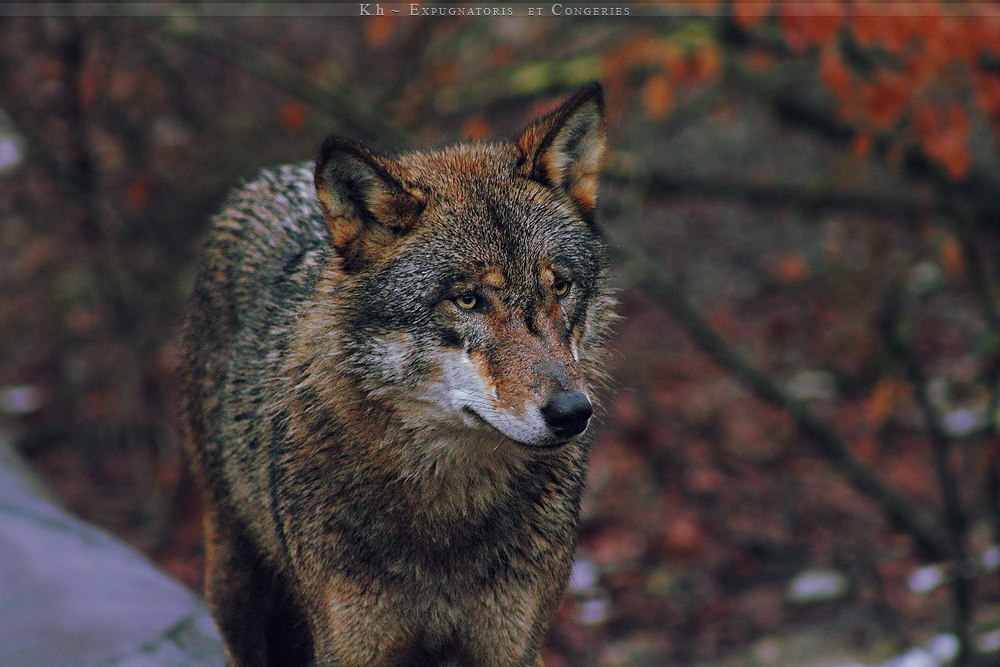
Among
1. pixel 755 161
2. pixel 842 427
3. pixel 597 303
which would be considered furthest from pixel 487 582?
pixel 755 161

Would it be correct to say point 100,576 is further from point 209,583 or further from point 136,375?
point 136,375

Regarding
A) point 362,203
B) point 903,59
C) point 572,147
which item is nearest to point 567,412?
point 362,203

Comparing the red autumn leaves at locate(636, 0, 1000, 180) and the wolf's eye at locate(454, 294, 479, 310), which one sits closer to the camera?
the wolf's eye at locate(454, 294, 479, 310)

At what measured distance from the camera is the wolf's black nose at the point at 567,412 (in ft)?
10.2

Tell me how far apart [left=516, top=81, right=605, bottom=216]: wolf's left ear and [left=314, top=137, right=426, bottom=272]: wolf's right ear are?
0.51 m

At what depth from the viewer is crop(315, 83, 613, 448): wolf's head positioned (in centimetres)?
328

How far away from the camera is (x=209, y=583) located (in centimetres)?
452

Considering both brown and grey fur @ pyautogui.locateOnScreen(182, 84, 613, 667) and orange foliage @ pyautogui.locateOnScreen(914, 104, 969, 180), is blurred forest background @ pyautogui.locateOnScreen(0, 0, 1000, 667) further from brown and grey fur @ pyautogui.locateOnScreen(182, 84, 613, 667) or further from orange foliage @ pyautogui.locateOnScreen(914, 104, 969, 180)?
brown and grey fur @ pyautogui.locateOnScreen(182, 84, 613, 667)

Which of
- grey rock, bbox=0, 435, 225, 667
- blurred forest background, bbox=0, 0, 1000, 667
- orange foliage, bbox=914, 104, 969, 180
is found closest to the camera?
grey rock, bbox=0, 435, 225, 667

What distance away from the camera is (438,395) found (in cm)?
345

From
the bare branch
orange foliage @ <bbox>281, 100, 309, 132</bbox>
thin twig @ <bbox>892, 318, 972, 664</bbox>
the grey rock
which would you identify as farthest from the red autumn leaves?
the grey rock

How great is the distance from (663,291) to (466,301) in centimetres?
506

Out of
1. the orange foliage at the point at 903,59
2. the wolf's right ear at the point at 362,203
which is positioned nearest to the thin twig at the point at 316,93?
the orange foliage at the point at 903,59

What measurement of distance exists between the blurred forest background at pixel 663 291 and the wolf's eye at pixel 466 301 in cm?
292
